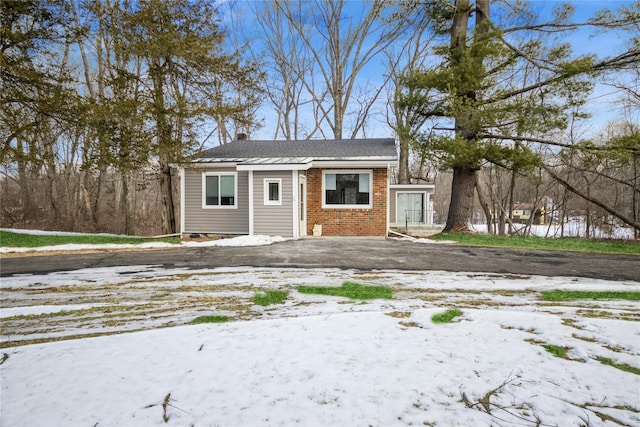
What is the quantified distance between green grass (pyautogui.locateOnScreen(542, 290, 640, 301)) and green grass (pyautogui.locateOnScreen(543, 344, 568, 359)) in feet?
6.70

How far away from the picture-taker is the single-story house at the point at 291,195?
12.2 meters

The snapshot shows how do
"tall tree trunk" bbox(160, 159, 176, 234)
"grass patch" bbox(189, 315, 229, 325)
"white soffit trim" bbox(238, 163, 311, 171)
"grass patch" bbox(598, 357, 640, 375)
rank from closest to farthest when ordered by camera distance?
"grass patch" bbox(598, 357, 640, 375) → "grass patch" bbox(189, 315, 229, 325) → "white soffit trim" bbox(238, 163, 311, 171) → "tall tree trunk" bbox(160, 159, 176, 234)

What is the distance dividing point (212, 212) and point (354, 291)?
372 inches

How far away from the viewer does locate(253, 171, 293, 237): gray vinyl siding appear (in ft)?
39.7

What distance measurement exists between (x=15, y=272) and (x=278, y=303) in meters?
5.99

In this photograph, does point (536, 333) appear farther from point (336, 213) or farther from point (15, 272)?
point (336, 213)

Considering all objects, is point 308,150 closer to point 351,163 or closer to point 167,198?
point 351,163

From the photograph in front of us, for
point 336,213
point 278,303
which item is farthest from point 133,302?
point 336,213

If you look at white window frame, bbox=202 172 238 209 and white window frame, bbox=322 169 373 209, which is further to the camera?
white window frame, bbox=202 172 238 209

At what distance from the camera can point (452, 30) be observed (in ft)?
47.2

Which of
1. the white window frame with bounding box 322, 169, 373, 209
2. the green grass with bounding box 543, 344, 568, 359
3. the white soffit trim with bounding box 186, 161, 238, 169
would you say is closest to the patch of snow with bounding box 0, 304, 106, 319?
A: the green grass with bounding box 543, 344, 568, 359

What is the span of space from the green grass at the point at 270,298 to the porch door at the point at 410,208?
63.6 ft

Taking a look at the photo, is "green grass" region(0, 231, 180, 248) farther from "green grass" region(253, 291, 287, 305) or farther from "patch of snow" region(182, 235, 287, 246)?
"green grass" region(253, 291, 287, 305)

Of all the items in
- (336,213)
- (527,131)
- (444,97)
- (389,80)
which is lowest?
(336,213)
